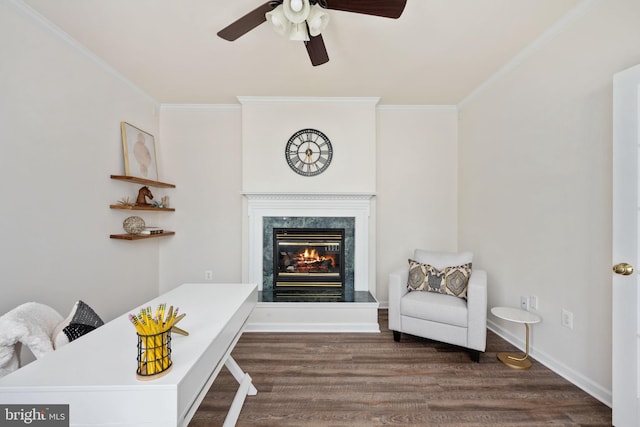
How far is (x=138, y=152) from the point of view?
9.96 feet

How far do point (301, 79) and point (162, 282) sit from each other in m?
2.98

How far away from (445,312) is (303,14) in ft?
7.93

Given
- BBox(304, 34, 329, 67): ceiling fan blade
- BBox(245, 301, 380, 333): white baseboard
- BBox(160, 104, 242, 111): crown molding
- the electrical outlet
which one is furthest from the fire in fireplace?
the electrical outlet

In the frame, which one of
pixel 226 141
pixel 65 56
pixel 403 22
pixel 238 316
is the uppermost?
pixel 403 22

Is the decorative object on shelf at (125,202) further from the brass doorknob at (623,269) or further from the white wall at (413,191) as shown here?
the brass doorknob at (623,269)

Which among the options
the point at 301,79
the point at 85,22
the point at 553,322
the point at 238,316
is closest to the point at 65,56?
the point at 85,22

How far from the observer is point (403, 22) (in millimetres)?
1988

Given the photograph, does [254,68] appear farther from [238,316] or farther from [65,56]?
[238,316]

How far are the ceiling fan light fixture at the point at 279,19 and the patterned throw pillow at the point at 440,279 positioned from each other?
2303mm

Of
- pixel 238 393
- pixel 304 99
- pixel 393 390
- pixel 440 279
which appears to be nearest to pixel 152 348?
pixel 238 393

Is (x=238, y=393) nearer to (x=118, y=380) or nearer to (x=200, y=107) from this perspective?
(x=118, y=380)

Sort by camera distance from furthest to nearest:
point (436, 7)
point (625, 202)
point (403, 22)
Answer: point (403, 22) → point (436, 7) → point (625, 202)

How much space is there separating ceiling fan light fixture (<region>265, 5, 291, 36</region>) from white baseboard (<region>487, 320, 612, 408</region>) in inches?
120

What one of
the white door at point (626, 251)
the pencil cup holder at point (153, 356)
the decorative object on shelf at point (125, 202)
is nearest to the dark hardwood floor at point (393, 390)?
the white door at point (626, 251)
